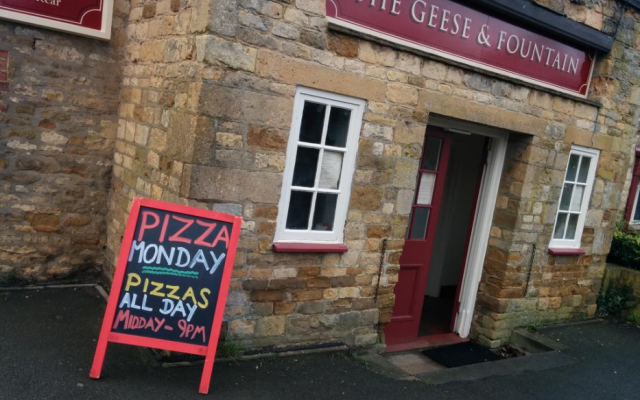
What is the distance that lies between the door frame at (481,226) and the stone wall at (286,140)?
11 cm

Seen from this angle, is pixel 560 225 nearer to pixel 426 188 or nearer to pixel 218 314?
pixel 426 188

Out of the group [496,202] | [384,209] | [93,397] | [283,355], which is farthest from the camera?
[496,202]

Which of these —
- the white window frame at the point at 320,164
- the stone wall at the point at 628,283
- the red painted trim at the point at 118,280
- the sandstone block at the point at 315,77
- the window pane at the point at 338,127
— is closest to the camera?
the red painted trim at the point at 118,280

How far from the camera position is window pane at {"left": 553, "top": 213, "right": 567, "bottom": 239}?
22.8ft

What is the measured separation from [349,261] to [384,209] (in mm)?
614

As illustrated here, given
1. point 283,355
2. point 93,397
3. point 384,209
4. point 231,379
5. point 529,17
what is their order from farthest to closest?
point 529,17 < point 384,209 < point 283,355 < point 231,379 < point 93,397

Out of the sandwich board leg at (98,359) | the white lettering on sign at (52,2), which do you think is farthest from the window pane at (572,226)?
the white lettering on sign at (52,2)

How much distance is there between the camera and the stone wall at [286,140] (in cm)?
418

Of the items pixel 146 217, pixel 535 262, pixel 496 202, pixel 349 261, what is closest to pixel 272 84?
pixel 146 217

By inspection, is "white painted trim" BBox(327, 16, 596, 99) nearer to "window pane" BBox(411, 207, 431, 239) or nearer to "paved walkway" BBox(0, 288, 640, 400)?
"window pane" BBox(411, 207, 431, 239)

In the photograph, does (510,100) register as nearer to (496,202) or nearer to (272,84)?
(496,202)

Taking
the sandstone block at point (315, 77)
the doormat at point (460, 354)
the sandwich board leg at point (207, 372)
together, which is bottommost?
the doormat at point (460, 354)

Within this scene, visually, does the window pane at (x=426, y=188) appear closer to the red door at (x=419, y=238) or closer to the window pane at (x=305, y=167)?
the red door at (x=419, y=238)

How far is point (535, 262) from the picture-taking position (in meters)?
6.70
